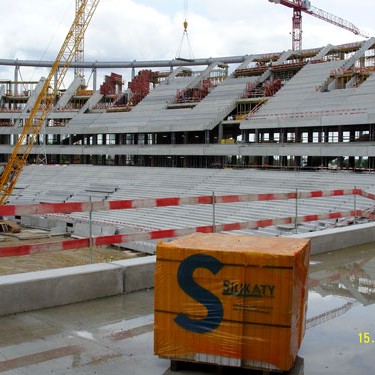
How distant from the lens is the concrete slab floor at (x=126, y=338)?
4.57 m

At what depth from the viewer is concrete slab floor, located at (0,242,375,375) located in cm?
457

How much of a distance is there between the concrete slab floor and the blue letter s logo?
0.43 m

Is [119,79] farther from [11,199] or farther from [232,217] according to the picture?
[232,217]

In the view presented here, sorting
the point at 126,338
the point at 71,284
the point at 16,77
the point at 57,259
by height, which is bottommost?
the point at 57,259

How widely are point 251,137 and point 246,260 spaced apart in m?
49.9

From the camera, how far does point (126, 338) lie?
529cm

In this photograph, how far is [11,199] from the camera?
47.2m

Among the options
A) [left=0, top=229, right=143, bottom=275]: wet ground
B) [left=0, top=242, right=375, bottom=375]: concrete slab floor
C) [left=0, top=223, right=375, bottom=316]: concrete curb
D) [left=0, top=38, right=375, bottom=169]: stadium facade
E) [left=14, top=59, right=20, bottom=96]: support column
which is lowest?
[left=0, top=229, right=143, bottom=275]: wet ground

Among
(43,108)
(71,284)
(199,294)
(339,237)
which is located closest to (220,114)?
(43,108)

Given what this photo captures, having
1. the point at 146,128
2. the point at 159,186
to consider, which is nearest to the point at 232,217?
the point at 159,186

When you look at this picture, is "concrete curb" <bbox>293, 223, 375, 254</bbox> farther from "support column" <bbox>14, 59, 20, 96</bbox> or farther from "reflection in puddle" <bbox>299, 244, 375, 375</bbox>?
"support column" <bbox>14, 59, 20, 96</bbox>

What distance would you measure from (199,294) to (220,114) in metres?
50.4

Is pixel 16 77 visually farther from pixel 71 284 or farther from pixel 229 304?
pixel 229 304

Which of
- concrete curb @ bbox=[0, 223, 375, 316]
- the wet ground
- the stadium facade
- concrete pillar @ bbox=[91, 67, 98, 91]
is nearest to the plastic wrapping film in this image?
concrete curb @ bbox=[0, 223, 375, 316]
